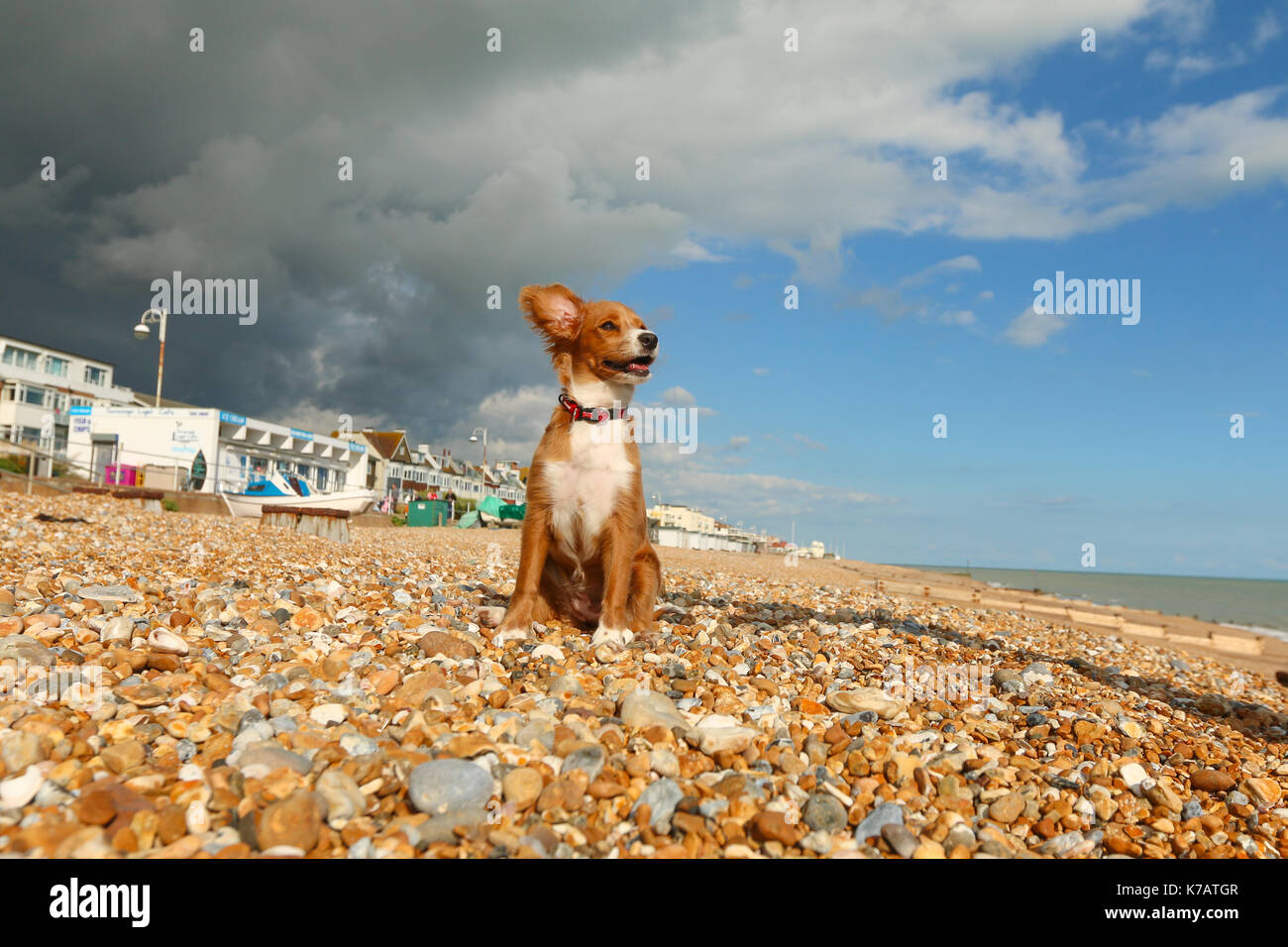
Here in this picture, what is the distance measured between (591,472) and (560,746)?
90.0 inches

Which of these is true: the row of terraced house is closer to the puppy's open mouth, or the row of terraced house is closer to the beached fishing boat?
the beached fishing boat

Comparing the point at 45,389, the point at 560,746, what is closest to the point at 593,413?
the point at 560,746

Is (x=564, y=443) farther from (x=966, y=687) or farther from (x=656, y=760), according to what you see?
(x=966, y=687)

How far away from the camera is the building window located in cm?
5949

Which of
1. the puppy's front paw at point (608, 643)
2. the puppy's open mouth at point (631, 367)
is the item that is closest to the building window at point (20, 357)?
the puppy's open mouth at point (631, 367)

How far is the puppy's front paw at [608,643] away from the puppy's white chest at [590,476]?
0.65 metres

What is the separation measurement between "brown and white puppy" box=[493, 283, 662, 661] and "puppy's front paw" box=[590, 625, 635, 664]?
0.04 ft

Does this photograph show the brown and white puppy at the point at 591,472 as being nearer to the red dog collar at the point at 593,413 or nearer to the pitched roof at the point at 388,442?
the red dog collar at the point at 593,413

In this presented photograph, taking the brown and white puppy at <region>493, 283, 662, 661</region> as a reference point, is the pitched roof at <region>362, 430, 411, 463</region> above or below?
above

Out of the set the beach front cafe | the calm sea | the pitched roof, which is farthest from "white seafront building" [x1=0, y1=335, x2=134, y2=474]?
the calm sea

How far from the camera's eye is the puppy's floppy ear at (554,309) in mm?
4660
